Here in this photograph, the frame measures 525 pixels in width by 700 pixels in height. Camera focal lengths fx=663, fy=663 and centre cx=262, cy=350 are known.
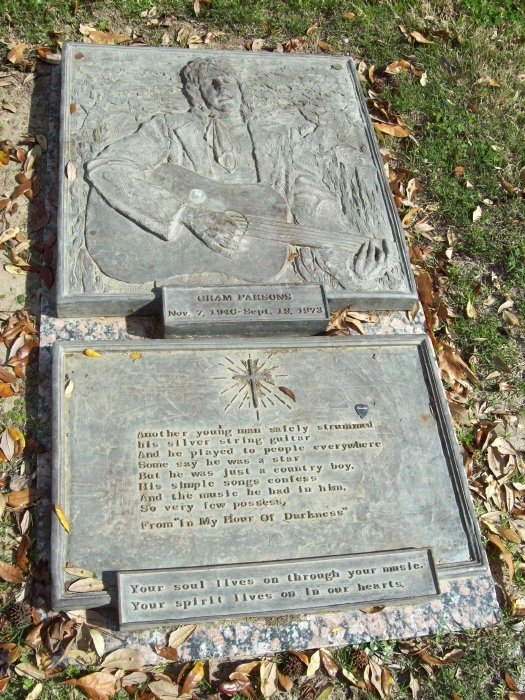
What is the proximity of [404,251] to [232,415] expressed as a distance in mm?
1735

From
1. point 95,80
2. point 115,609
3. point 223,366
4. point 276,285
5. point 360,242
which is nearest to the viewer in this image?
point 115,609

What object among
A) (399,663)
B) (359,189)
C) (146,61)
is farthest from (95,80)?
(399,663)

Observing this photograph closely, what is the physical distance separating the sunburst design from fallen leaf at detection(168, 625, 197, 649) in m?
1.17

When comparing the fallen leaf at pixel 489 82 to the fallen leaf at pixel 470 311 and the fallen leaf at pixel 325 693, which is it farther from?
the fallen leaf at pixel 325 693

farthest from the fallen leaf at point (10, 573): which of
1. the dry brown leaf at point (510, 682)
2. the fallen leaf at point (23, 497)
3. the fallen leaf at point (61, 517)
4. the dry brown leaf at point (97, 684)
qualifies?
the dry brown leaf at point (510, 682)

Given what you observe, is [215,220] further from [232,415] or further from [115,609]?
[115,609]

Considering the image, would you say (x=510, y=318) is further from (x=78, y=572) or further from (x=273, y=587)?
(x=78, y=572)

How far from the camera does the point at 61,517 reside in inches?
131

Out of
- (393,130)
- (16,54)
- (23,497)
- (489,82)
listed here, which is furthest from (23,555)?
(489,82)

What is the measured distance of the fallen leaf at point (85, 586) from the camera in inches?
127

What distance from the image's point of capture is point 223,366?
3902 millimetres

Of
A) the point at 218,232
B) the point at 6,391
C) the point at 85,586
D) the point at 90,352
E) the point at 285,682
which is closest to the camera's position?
the point at 85,586

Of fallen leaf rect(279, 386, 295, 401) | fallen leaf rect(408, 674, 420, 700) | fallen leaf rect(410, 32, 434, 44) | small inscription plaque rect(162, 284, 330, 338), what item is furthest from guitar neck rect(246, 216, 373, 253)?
fallen leaf rect(410, 32, 434, 44)

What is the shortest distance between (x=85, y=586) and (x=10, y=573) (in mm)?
505
